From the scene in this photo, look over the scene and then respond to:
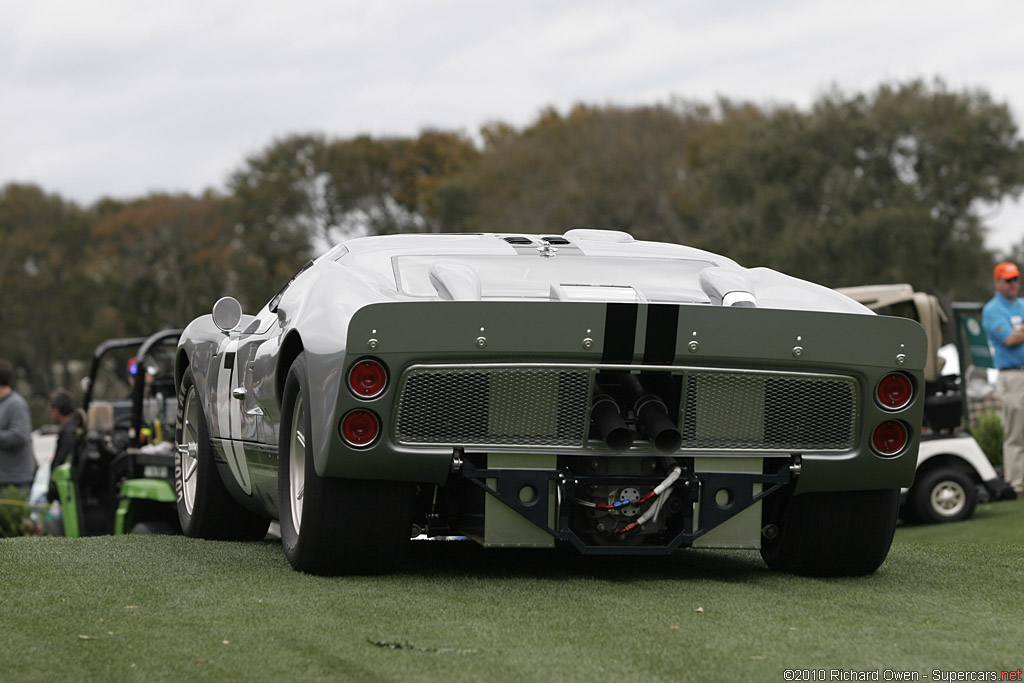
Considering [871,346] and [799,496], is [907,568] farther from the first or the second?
[871,346]

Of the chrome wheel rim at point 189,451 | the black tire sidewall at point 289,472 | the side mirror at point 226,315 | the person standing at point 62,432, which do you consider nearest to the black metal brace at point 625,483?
the black tire sidewall at point 289,472

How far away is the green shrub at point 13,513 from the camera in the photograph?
489 inches

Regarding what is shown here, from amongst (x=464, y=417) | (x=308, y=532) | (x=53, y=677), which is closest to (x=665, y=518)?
(x=464, y=417)

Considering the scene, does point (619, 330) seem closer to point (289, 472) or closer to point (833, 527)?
point (833, 527)

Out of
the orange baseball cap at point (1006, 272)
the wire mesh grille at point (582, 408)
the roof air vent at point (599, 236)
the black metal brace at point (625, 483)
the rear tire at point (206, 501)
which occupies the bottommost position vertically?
the rear tire at point (206, 501)

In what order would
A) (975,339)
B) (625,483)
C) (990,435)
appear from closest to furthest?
(625,483), (975,339), (990,435)

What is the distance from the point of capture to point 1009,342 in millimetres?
10898

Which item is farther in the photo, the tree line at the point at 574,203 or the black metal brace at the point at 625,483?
the tree line at the point at 574,203

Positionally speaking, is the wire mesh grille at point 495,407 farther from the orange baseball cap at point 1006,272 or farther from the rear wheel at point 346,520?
the orange baseball cap at point 1006,272

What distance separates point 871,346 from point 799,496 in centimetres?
72

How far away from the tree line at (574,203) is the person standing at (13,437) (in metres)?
30.2

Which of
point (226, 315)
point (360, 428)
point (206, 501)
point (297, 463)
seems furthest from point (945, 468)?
point (360, 428)

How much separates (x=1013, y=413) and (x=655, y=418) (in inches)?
266

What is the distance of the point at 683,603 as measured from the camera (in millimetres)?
4805
